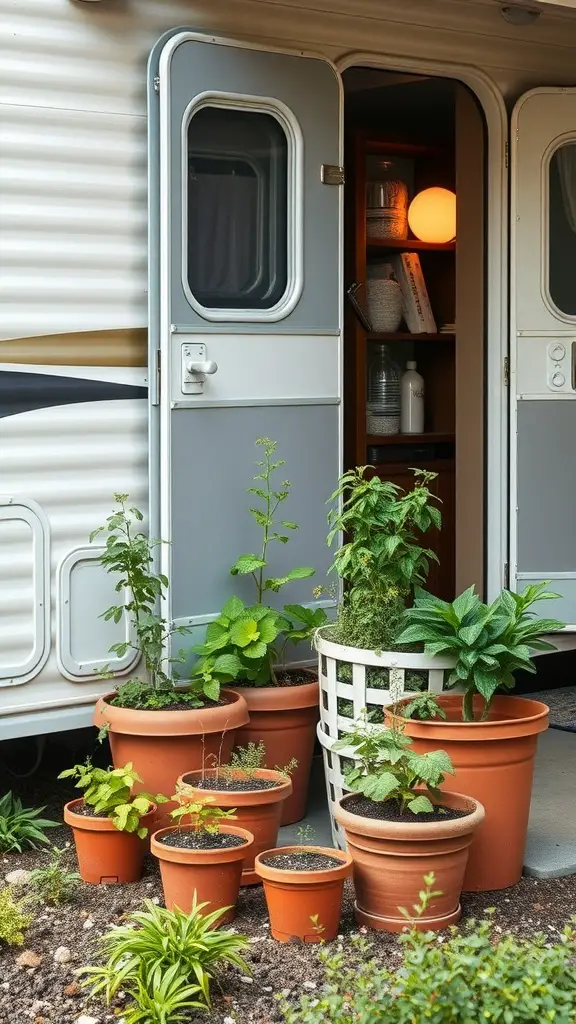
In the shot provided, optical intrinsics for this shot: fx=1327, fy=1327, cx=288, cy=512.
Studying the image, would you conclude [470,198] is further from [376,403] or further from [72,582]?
[72,582]

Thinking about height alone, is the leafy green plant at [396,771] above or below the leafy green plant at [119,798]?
above

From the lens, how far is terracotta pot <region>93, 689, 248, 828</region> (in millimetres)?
3811

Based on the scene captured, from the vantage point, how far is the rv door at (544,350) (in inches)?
194

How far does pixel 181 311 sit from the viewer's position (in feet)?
13.5

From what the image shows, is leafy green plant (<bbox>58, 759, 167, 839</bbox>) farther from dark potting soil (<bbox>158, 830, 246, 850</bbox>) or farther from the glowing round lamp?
the glowing round lamp

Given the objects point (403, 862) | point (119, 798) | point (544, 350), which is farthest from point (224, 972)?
point (544, 350)

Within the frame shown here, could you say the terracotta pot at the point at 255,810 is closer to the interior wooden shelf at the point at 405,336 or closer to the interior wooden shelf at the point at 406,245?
the interior wooden shelf at the point at 405,336

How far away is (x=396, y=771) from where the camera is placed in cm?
341

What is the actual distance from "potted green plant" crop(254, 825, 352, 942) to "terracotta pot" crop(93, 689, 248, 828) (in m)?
0.58

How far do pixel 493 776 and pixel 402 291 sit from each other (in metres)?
3.55

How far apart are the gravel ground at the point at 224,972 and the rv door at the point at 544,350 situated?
155 centimetres

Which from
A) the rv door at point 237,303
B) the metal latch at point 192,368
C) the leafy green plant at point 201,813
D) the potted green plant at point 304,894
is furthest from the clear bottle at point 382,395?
the potted green plant at point 304,894

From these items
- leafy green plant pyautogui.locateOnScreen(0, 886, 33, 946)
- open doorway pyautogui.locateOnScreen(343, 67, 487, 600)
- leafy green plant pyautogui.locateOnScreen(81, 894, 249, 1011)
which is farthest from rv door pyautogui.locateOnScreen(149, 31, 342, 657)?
open doorway pyautogui.locateOnScreen(343, 67, 487, 600)

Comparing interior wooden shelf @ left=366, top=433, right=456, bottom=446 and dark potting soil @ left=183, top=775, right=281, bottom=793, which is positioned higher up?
interior wooden shelf @ left=366, top=433, right=456, bottom=446
